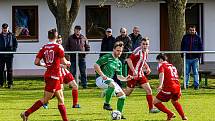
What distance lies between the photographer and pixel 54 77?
13.9 metres

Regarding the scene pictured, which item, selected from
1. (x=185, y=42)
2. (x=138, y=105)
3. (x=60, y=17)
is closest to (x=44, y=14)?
(x=60, y=17)

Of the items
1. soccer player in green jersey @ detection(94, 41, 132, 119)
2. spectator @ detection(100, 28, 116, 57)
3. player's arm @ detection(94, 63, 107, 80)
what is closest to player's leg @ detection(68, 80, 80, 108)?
soccer player in green jersey @ detection(94, 41, 132, 119)

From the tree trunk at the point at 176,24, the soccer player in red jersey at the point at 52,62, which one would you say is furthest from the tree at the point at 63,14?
the soccer player in red jersey at the point at 52,62

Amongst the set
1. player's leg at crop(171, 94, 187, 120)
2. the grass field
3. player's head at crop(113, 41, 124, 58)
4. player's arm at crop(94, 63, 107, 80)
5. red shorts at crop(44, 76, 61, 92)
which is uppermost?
player's head at crop(113, 41, 124, 58)

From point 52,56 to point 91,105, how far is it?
15.9 ft

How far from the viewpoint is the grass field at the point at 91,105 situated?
1555cm

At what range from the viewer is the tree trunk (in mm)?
27391

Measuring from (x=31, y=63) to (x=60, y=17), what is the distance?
4739mm

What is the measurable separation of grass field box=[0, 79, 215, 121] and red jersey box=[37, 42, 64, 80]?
1.61 meters

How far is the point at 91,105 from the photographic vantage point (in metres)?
18.5

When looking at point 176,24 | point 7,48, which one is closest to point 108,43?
point 7,48

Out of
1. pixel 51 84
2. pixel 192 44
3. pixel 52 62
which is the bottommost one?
pixel 51 84

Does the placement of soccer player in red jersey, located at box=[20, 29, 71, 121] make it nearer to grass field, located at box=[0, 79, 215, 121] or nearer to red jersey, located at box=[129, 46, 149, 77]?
grass field, located at box=[0, 79, 215, 121]

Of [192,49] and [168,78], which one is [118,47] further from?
[192,49]
